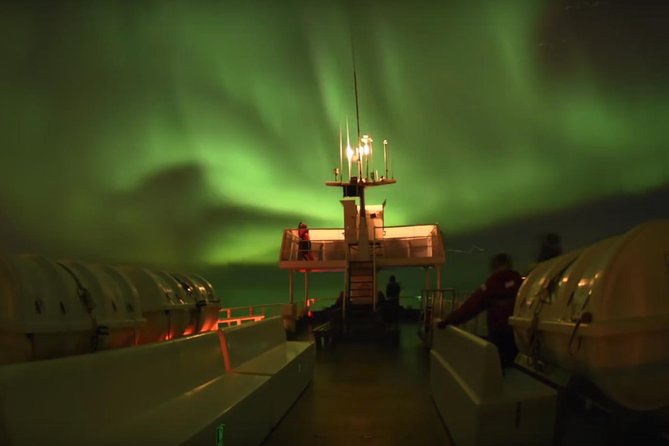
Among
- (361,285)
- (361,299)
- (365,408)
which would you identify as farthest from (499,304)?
(361,285)

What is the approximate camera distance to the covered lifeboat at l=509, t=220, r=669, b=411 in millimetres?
3939

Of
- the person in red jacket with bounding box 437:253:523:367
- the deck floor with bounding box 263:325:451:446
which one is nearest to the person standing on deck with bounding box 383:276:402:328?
the deck floor with bounding box 263:325:451:446

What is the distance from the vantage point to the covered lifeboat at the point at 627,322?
→ 3.94m

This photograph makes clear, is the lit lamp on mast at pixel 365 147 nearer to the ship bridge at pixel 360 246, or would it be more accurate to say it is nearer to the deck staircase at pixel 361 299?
the ship bridge at pixel 360 246

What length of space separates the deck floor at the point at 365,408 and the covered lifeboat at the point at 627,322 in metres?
1.74

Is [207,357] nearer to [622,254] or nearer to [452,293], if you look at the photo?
[622,254]

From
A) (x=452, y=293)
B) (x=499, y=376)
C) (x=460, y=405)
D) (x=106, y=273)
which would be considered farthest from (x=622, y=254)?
(x=452, y=293)

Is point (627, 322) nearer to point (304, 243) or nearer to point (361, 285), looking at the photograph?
point (361, 285)

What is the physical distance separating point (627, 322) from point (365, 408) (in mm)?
3662

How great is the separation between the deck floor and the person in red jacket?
3.79 ft

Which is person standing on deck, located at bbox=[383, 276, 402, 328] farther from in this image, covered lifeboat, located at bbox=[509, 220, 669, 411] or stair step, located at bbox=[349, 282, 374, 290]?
covered lifeboat, located at bbox=[509, 220, 669, 411]

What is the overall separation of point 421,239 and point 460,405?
1738cm

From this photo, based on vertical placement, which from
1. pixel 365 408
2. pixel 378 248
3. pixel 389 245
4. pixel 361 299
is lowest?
pixel 365 408

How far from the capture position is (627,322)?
3900mm
